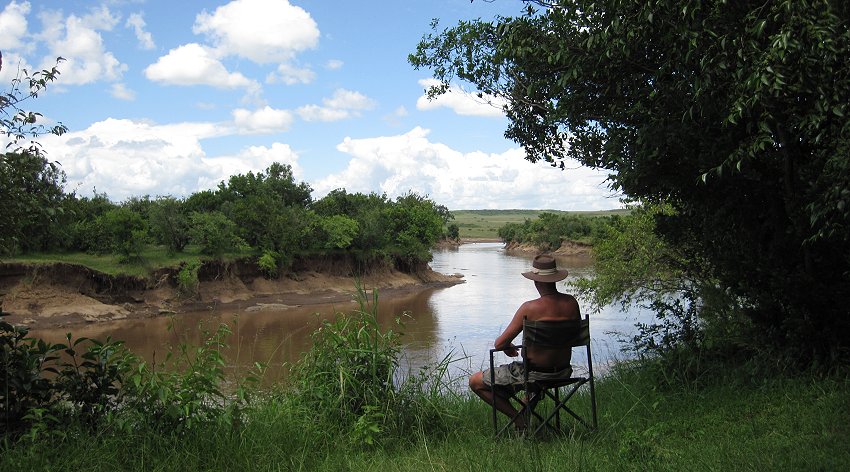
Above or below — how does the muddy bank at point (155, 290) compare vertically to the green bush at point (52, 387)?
below

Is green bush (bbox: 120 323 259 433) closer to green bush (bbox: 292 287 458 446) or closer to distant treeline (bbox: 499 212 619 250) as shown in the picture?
green bush (bbox: 292 287 458 446)

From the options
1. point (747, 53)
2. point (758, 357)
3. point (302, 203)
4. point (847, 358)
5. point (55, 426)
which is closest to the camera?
point (55, 426)

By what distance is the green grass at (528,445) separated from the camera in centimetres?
415

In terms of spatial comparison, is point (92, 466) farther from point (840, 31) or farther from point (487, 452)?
point (840, 31)

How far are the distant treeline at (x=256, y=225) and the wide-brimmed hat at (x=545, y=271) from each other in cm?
2414

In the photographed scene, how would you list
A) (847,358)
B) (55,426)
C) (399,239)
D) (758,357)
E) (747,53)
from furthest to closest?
(399,239) < (758,357) < (847,358) < (747,53) < (55,426)

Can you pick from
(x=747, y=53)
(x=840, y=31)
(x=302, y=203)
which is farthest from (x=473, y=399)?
(x=302, y=203)

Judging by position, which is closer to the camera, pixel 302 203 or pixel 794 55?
pixel 794 55

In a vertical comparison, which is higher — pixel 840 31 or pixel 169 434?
pixel 840 31

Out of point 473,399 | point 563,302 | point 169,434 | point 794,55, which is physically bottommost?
point 473,399

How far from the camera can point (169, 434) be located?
4695 millimetres

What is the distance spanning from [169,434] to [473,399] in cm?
327

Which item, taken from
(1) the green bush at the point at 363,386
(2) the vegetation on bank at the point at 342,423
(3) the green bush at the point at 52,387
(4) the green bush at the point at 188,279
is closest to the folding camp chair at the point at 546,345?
(2) the vegetation on bank at the point at 342,423

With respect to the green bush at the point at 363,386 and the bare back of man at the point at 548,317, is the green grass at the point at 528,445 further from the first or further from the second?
the bare back of man at the point at 548,317
